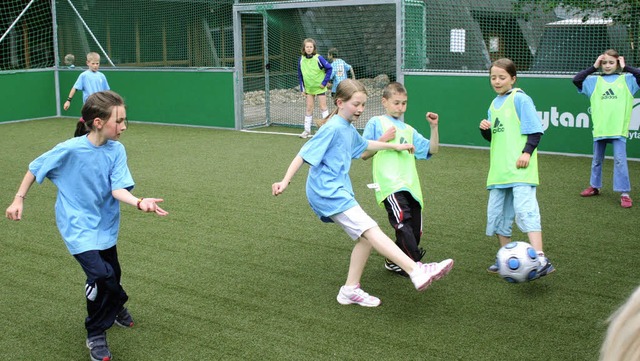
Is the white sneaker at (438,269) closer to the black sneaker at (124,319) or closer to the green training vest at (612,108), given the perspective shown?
the black sneaker at (124,319)

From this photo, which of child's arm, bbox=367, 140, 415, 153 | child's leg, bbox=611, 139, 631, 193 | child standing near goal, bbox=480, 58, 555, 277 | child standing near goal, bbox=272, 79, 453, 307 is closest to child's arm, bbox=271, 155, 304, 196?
child standing near goal, bbox=272, 79, 453, 307

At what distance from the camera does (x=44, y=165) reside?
3988 millimetres

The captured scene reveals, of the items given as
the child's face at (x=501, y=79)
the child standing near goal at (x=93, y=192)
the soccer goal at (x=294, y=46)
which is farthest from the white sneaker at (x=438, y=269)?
the soccer goal at (x=294, y=46)

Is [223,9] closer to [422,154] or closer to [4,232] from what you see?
[4,232]

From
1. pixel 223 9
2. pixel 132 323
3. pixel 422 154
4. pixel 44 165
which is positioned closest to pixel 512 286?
pixel 422 154

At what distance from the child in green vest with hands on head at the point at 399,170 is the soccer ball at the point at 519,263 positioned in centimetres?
61

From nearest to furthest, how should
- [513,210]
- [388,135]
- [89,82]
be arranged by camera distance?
1. [388,135]
2. [513,210]
3. [89,82]

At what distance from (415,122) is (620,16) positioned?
355 cm

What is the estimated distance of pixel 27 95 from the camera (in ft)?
54.1

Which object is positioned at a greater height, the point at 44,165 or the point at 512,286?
the point at 44,165

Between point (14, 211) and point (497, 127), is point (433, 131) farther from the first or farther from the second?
point (14, 211)

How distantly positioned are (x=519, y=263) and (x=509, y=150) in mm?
944

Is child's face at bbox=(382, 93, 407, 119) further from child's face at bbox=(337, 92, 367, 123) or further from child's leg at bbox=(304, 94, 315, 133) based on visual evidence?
child's leg at bbox=(304, 94, 315, 133)

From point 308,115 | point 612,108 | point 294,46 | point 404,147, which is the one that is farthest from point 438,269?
point 294,46
